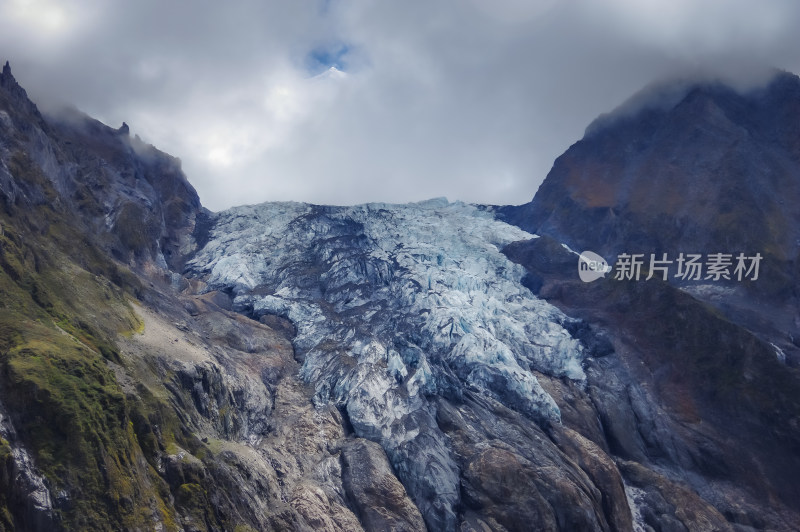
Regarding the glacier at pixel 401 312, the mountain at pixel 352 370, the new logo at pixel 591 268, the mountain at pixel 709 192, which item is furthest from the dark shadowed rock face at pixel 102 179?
the mountain at pixel 709 192

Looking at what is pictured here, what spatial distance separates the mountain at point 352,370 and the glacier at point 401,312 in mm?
554

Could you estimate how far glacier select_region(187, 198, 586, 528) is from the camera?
298 feet

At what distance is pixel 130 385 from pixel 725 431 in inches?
3848

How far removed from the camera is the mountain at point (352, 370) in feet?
171

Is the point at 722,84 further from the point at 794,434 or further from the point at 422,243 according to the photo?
the point at 794,434

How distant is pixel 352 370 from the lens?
324ft

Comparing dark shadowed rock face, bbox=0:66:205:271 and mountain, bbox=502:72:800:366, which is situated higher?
mountain, bbox=502:72:800:366

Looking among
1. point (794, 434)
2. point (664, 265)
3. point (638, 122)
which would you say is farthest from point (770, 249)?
point (638, 122)

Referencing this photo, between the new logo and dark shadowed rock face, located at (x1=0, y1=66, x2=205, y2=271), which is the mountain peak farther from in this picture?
dark shadowed rock face, located at (x1=0, y1=66, x2=205, y2=271)

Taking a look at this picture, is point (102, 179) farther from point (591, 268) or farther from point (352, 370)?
point (591, 268)

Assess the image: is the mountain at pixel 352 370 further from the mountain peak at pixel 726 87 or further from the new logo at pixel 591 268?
the mountain peak at pixel 726 87

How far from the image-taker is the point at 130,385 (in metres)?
58.8

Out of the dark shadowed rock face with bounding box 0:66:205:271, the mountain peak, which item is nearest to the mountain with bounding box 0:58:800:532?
the dark shadowed rock face with bounding box 0:66:205:271

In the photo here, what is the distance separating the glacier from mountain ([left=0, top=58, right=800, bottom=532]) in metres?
0.55
